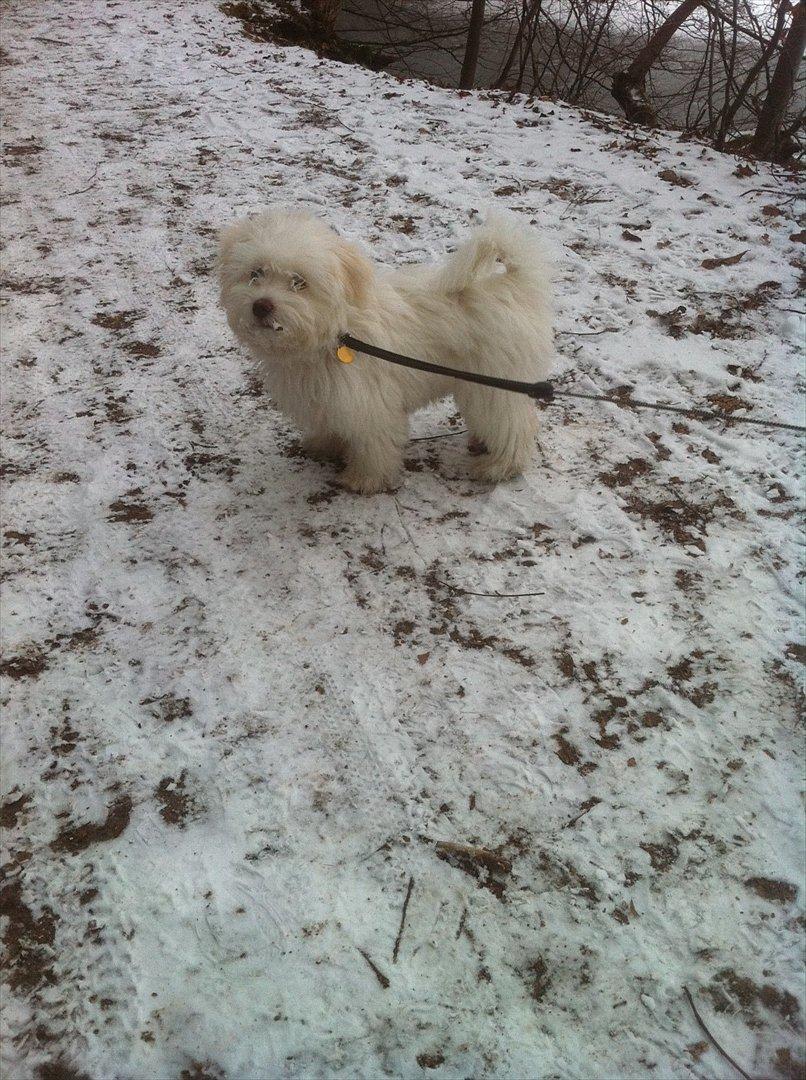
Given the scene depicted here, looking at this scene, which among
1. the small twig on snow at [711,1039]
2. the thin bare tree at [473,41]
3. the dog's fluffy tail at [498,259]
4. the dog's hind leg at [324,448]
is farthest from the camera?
the thin bare tree at [473,41]

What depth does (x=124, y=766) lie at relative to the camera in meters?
2.32

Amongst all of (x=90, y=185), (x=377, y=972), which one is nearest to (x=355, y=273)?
(x=377, y=972)

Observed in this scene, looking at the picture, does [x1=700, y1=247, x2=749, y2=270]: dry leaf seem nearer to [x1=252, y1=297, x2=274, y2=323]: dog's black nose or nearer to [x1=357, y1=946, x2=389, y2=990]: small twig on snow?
[x1=252, y1=297, x2=274, y2=323]: dog's black nose

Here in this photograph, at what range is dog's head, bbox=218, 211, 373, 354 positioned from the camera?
98.3 inches

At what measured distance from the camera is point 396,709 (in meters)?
2.51

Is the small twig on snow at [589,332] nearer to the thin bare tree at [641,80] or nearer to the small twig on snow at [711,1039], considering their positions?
the small twig on snow at [711,1039]

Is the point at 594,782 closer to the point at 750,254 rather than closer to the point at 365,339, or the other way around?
the point at 365,339

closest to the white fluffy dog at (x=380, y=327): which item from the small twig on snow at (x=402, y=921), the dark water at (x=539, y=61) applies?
the small twig on snow at (x=402, y=921)

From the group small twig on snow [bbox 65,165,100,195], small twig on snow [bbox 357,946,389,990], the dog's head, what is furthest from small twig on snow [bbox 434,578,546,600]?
small twig on snow [bbox 65,165,100,195]

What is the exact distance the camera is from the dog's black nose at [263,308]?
2.50 m

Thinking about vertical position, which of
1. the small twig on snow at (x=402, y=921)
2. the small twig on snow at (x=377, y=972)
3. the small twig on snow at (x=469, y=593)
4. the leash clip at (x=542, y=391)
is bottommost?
the small twig on snow at (x=377, y=972)

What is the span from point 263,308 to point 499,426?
1273mm

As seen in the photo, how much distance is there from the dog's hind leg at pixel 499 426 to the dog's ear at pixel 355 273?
0.69 metres

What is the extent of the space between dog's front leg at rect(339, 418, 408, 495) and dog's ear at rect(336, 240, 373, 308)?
0.56 meters
